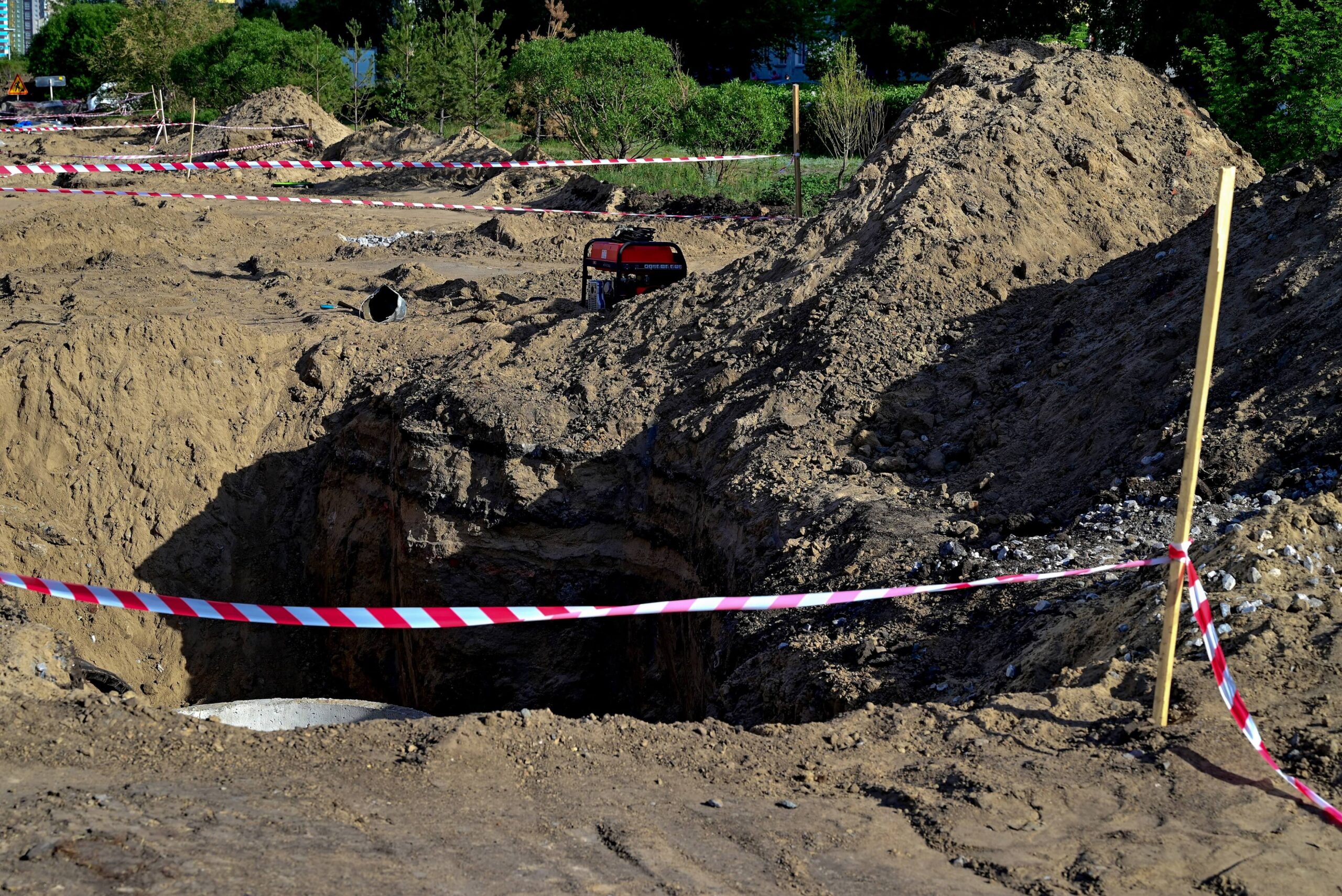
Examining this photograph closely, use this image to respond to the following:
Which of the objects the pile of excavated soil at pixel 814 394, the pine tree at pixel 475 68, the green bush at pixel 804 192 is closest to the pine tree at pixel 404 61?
the pine tree at pixel 475 68

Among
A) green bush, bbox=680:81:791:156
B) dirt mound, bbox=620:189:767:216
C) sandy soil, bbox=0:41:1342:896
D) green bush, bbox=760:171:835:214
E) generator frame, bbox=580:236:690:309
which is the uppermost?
green bush, bbox=680:81:791:156

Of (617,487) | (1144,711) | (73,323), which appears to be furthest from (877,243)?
(73,323)

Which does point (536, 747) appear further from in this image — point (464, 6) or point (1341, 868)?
point (464, 6)

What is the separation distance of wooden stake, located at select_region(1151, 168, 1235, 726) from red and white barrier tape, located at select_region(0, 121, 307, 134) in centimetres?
3095

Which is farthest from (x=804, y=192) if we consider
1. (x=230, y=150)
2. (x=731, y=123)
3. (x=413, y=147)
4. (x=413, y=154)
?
(x=230, y=150)

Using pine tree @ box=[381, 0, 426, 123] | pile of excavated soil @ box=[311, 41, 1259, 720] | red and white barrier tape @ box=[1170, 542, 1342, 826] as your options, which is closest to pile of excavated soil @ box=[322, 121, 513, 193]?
pine tree @ box=[381, 0, 426, 123]

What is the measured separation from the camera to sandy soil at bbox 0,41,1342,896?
4.25 m

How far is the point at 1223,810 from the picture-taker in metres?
4.26

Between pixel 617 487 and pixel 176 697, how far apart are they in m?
4.81

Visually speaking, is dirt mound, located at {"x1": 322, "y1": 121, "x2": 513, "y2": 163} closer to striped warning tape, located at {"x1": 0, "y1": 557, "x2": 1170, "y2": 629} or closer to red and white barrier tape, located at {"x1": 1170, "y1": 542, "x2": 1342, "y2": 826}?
striped warning tape, located at {"x1": 0, "y1": 557, "x2": 1170, "y2": 629}

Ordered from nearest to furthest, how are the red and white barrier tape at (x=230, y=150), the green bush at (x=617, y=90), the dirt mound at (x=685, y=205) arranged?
the dirt mound at (x=685, y=205) < the green bush at (x=617, y=90) < the red and white barrier tape at (x=230, y=150)

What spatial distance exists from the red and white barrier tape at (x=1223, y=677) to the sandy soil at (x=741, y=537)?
10 cm

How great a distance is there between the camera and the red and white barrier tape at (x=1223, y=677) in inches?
173

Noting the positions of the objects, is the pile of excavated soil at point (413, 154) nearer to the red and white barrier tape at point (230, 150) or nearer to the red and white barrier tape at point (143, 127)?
the red and white barrier tape at point (230, 150)
